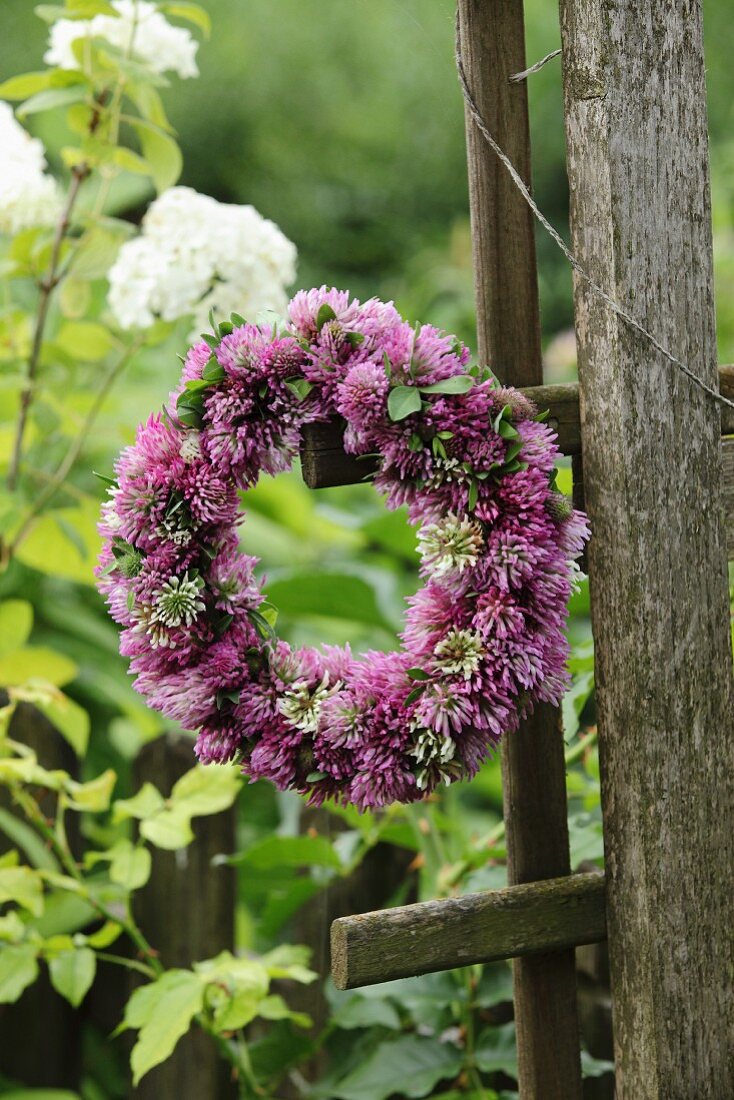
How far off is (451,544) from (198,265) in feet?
2.17

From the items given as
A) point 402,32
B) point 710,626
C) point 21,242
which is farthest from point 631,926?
point 402,32

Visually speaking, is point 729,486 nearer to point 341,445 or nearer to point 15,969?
point 341,445

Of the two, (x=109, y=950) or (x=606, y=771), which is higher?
(x=606, y=771)

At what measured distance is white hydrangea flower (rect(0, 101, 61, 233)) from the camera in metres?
1.54

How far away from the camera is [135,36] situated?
143 cm

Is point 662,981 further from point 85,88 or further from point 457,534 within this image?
point 85,88

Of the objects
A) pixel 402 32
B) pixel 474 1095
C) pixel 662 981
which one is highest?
pixel 402 32

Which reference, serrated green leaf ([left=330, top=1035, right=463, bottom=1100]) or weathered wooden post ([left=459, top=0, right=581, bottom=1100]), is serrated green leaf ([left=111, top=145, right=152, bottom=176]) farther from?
serrated green leaf ([left=330, top=1035, right=463, bottom=1100])

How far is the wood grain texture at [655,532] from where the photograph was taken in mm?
932

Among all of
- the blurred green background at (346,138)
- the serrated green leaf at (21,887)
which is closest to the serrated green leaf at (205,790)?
the serrated green leaf at (21,887)

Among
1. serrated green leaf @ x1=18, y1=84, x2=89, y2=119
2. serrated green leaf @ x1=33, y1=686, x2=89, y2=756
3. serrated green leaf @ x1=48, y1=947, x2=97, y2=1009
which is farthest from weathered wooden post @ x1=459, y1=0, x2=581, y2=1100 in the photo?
serrated green leaf @ x1=33, y1=686, x2=89, y2=756

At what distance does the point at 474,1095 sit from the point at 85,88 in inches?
48.4

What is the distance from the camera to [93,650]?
217cm

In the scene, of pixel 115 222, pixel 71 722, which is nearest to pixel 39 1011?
pixel 71 722
